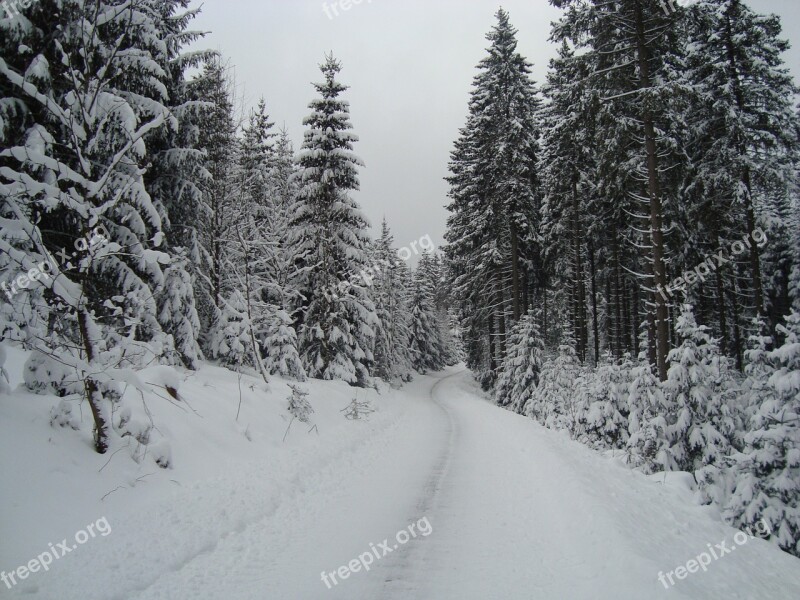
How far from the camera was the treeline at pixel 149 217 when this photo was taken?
5773 millimetres

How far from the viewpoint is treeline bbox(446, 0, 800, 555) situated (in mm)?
9117

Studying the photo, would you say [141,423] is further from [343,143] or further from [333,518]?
[343,143]

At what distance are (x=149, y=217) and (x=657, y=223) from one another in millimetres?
13903

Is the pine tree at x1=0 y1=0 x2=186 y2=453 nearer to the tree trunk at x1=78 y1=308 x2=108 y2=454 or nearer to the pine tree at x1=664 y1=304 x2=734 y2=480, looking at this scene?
the tree trunk at x1=78 y1=308 x2=108 y2=454

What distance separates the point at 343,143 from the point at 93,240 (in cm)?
1581

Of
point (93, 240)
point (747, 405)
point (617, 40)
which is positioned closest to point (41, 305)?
point (93, 240)

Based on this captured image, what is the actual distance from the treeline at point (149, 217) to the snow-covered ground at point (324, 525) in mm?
1014

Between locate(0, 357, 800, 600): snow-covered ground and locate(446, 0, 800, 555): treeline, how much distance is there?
6.82 ft

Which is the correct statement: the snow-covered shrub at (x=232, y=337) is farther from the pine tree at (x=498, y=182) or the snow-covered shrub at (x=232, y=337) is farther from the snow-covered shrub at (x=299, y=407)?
the pine tree at (x=498, y=182)

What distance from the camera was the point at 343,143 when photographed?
1995 centimetres

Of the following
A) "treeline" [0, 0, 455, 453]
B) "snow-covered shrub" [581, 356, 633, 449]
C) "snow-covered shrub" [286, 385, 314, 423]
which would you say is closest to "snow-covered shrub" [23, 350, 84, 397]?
"treeline" [0, 0, 455, 453]

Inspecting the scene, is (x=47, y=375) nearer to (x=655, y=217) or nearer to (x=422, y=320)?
(x=655, y=217)

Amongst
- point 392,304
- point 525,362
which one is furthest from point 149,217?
point 392,304

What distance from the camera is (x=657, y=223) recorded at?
11797mm
